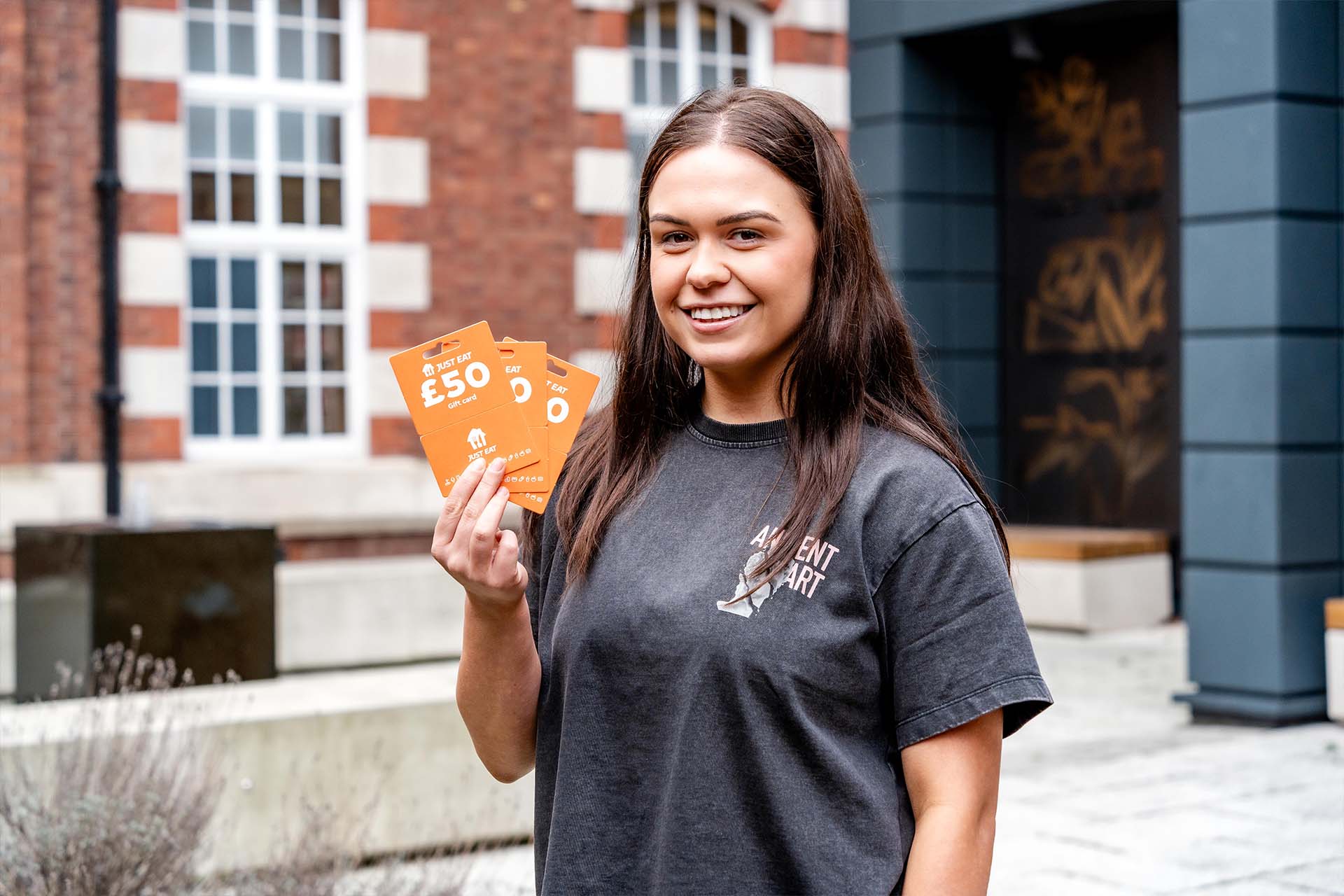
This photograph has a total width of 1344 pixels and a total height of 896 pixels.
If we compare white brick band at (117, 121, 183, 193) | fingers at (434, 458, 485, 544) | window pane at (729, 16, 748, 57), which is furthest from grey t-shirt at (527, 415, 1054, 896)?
window pane at (729, 16, 748, 57)

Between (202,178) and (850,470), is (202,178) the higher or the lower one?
the higher one

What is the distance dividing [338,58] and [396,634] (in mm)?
4646

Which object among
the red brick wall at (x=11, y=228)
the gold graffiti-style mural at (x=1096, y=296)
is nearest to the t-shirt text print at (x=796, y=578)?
the red brick wall at (x=11, y=228)

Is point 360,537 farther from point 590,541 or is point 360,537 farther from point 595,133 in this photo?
point 590,541

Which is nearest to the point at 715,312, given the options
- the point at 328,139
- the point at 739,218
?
the point at 739,218

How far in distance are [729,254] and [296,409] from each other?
9713 mm

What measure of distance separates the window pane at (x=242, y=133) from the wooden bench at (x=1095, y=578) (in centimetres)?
587

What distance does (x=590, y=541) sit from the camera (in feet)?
7.05

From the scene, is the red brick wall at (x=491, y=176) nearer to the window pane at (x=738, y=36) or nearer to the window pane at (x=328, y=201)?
the window pane at (x=328, y=201)

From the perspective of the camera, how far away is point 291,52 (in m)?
11.3

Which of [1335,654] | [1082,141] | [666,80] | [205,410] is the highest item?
[666,80]

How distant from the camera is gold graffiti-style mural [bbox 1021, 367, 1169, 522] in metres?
12.1

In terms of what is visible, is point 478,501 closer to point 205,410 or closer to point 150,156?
point 150,156

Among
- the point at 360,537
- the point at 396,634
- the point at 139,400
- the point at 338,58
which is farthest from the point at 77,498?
the point at 338,58
